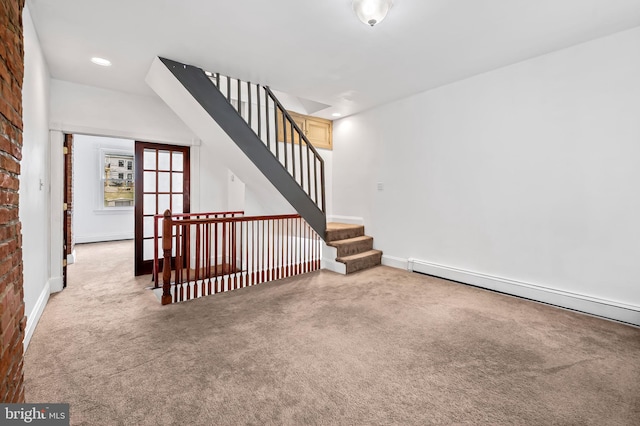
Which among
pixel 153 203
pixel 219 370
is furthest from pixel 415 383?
pixel 153 203

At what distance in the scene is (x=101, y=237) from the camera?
7.02 meters

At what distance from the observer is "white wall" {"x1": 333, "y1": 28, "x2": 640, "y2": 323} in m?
2.72

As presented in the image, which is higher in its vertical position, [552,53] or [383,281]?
[552,53]

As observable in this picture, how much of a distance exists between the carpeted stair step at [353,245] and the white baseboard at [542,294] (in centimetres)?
92

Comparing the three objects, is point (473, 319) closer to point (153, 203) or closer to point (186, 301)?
point (186, 301)

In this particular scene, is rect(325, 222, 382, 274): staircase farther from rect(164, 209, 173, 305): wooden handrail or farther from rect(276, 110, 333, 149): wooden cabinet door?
rect(164, 209, 173, 305): wooden handrail

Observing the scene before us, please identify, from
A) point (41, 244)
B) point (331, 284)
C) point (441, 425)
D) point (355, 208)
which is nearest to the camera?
point (441, 425)

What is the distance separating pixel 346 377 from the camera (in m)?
1.84

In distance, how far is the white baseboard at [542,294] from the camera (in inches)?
107

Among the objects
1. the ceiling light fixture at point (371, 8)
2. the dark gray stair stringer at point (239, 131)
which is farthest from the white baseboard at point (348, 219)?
the ceiling light fixture at point (371, 8)

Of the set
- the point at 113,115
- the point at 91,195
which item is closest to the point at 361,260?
the point at 113,115

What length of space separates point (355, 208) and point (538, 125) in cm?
291

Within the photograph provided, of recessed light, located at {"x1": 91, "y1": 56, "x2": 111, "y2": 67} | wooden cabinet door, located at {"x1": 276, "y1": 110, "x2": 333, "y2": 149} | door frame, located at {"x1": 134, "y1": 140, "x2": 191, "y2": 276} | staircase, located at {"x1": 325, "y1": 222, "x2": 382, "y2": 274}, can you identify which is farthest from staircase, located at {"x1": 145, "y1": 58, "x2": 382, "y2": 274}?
door frame, located at {"x1": 134, "y1": 140, "x2": 191, "y2": 276}

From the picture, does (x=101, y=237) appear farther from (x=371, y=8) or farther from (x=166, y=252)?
(x=371, y=8)
